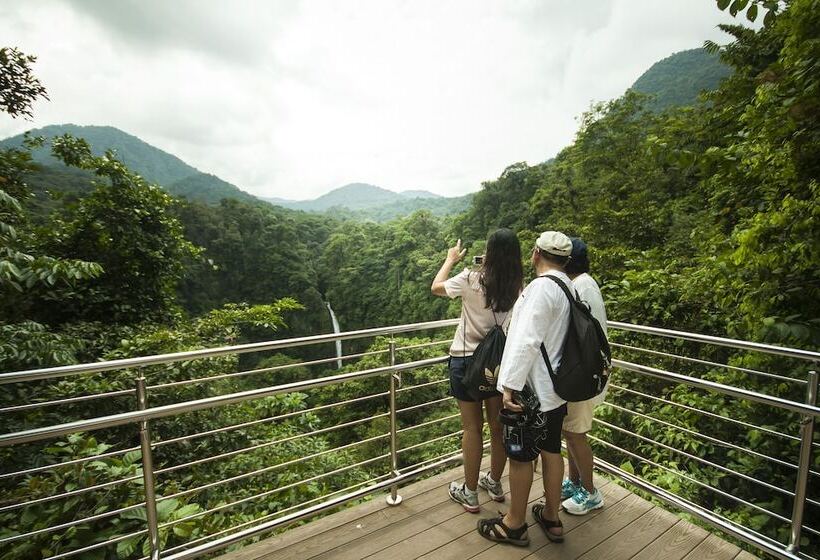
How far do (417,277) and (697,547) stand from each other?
32308 mm

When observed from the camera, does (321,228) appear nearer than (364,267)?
No

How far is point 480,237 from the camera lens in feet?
96.3

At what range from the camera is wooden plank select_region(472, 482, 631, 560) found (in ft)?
6.50

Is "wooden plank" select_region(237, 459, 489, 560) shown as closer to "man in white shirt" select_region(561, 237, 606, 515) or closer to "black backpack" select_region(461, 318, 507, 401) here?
"man in white shirt" select_region(561, 237, 606, 515)

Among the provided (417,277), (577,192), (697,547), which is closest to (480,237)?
(417,277)

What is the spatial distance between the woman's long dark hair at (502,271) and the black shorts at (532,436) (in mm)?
565

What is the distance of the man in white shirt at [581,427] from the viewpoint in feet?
6.96

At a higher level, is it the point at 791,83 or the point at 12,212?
the point at 791,83

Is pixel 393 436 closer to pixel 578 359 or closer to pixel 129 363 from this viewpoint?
pixel 578 359

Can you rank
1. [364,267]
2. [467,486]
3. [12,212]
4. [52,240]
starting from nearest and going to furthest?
[467,486]
[12,212]
[52,240]
[364,267]

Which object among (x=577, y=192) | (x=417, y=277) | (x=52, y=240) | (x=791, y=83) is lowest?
(x=417, y=277)

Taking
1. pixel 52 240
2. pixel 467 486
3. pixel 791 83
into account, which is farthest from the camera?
pixel 52 240

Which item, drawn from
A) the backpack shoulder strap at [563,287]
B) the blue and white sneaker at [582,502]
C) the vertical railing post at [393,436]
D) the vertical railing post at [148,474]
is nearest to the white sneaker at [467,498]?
the vertical railing post at [393,436]

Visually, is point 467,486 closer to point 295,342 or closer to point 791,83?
point 295,342
